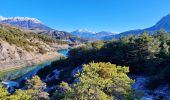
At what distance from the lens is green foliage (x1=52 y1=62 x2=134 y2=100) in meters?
22.2

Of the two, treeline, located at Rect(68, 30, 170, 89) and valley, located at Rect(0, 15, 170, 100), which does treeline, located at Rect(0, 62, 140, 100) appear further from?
treeline, located at Rect(68, 30, 170, 89)

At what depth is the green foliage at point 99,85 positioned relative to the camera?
22172 millimetres

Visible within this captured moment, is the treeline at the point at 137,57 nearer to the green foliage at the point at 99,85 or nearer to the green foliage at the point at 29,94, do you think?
the green foliage at the point at 29,94

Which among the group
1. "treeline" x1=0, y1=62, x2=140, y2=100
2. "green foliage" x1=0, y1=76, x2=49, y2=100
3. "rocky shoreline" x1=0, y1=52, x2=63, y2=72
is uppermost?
"treeline" x1=0, y1=62, x2=140, y2=100

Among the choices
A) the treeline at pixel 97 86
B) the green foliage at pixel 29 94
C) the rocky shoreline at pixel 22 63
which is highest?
the treeline at pixel 97 86

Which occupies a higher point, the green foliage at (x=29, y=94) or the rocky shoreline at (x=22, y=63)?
the green foliage at (x=29, y=94)

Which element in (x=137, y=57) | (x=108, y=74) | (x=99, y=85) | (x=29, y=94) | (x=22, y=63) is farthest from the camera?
(x=22, y=63)

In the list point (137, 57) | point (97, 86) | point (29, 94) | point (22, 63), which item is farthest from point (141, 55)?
point (22, 63)

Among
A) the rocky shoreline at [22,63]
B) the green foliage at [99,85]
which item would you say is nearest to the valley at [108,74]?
the green foliage at [99,85]

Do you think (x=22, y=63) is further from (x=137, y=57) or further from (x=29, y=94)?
(x=29, y=94)

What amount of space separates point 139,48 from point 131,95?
38.1 meters

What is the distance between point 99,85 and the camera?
23.6 m

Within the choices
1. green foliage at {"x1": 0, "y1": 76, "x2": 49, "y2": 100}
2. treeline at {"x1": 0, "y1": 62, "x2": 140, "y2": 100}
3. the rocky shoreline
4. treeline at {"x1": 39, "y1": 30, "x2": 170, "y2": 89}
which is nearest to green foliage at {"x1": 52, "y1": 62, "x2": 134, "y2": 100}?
treeline at {"x1": 0, "y1": 62, "x2": 140, "y2": 100}

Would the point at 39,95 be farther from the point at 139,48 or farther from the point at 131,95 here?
the point at 139,48
